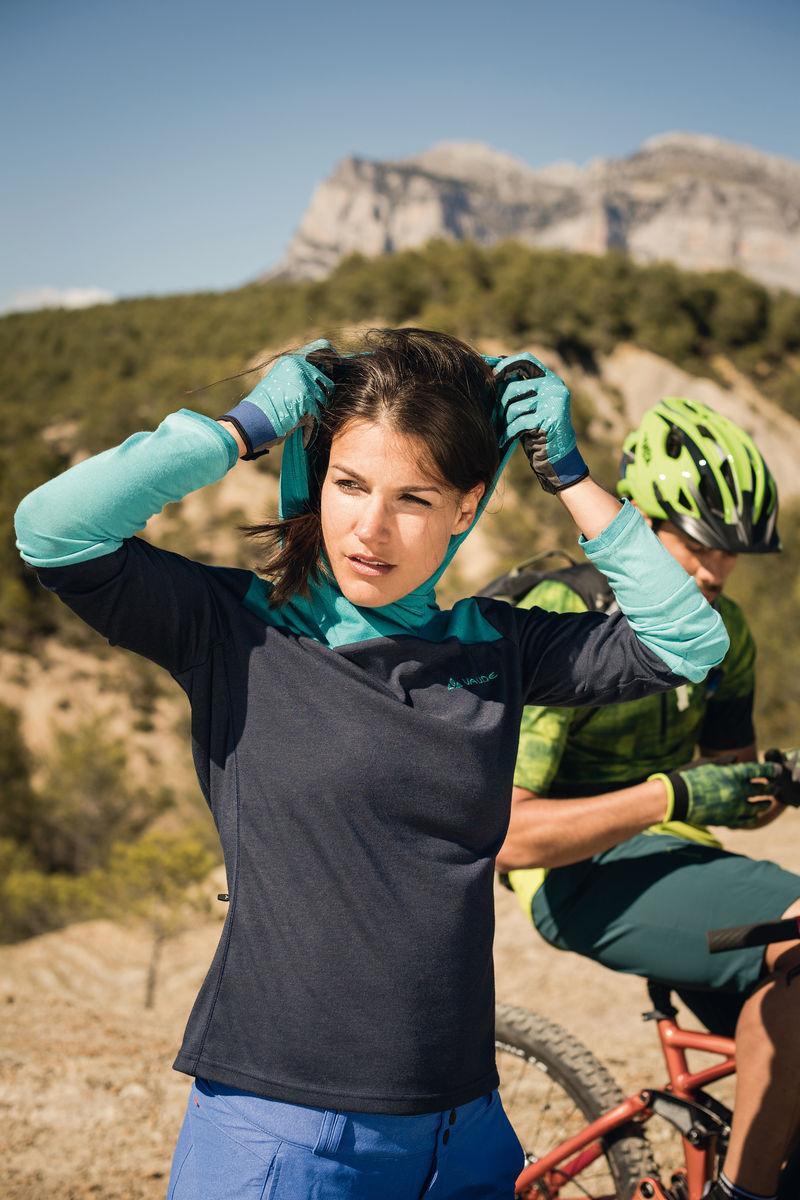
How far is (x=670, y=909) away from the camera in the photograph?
7.20 ft

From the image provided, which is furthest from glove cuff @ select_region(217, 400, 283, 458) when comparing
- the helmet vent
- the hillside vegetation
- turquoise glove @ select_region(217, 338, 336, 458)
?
the hillside vegetation

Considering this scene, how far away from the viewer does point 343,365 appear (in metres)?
1.54

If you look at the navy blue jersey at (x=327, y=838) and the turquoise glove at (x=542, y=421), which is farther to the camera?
the turquoise glove at (x=542, y=421)

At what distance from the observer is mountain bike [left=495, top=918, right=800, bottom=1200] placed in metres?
2.21

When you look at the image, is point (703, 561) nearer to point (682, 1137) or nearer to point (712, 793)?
point (712, 793)

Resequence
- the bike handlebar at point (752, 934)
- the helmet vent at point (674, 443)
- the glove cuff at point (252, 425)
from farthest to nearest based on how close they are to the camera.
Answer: the helmet vent at point (674, 443) < the bike handlebar at point (752, 934) < the glove cuff at point (252, 425)

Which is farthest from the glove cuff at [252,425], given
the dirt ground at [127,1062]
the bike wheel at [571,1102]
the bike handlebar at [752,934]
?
the dirt ground at [127,1062]

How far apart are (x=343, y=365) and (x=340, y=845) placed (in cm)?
85

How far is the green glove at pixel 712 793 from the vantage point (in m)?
1.99

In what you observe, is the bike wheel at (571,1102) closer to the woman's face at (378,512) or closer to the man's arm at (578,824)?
the man's arm at (578,824)

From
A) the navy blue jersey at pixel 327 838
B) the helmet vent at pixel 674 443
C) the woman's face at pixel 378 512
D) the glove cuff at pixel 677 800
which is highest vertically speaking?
the woman's face at pixel 378 512

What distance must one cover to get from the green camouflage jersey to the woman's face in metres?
0.88

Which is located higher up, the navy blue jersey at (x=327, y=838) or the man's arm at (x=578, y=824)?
the navy blue jersey at (x=327, y=838)

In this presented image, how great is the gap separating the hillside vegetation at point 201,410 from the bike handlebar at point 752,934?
903cm
